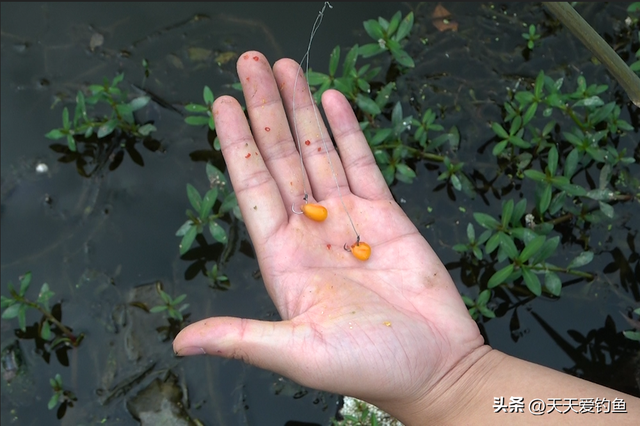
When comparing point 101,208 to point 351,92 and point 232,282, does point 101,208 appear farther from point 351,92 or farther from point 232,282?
point 351,92

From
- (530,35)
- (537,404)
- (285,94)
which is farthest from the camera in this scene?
(530,35)

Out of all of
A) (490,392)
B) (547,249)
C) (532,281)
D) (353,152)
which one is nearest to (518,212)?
(547,249)

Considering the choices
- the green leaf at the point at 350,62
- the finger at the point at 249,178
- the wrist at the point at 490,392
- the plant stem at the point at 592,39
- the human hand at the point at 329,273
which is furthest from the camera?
the green leaf at the point at 350,62

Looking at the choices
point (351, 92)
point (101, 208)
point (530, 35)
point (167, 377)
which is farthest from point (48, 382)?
point (530, 35)

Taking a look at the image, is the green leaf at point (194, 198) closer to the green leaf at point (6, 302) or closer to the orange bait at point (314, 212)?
the orange bait at point (314, 212)

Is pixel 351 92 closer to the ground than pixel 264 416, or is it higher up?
higher up

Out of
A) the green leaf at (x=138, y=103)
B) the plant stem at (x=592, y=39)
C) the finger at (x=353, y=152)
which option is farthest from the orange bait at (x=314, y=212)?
the green leaf at (x=138, y=103)

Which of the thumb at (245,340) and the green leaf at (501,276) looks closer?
the thumb at (245,340)
